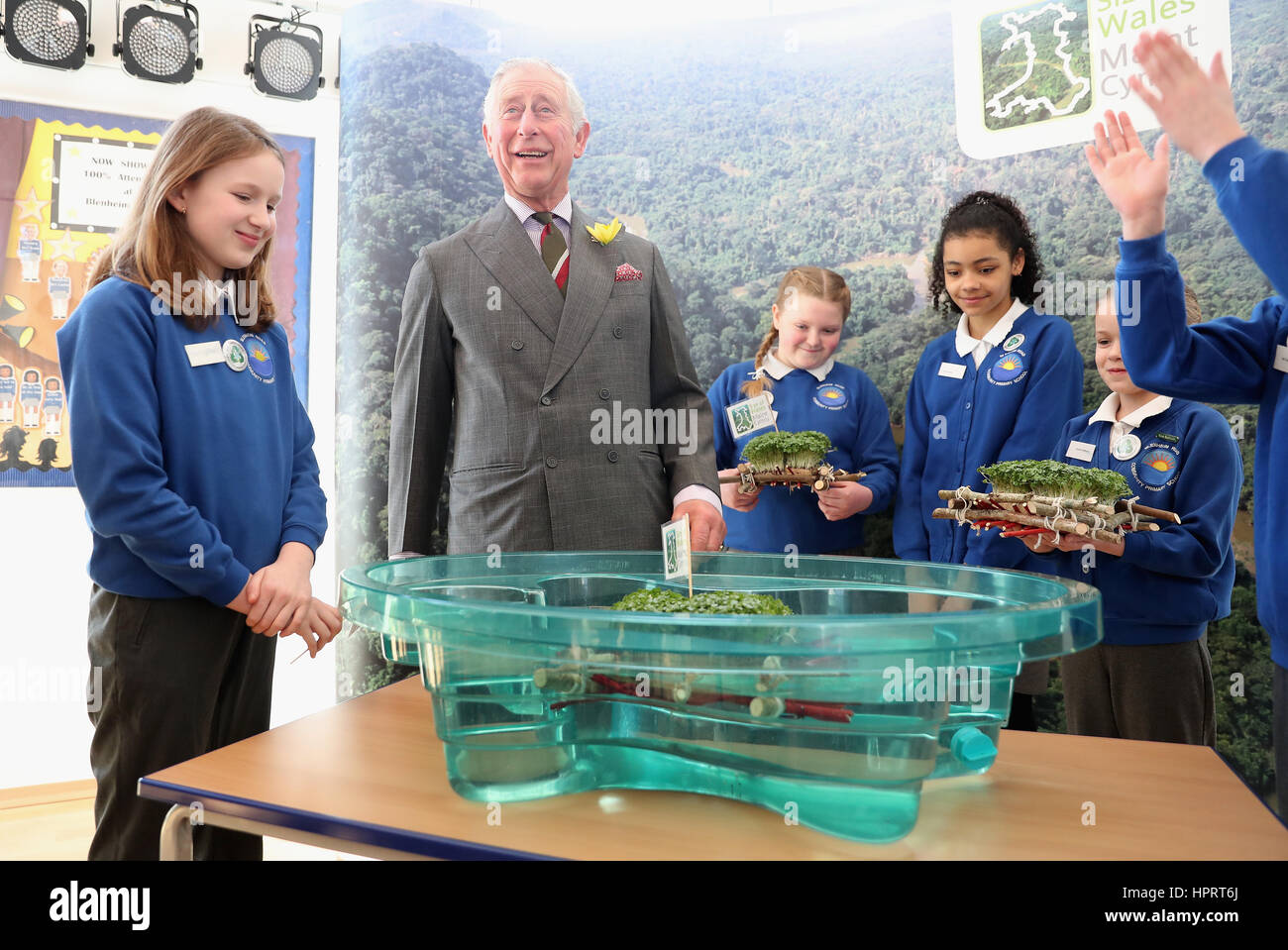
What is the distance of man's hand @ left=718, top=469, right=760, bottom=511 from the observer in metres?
2.96

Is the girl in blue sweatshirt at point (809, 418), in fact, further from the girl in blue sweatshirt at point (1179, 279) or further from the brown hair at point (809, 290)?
the girl in blue sweatshirt at point (1179, 279)

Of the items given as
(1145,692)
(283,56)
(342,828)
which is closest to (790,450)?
(1145,692)

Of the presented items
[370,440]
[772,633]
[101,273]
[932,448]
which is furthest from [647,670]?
[370,440]

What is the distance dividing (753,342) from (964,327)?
0.94m

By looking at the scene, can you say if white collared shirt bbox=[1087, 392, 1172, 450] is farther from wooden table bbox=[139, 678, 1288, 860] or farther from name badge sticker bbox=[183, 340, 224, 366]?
name badge sticker bbox=[183, 340, 224, 366]

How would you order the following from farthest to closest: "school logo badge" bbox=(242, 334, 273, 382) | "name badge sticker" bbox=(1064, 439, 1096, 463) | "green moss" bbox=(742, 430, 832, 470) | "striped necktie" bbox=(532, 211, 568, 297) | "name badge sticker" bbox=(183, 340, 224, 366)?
1. "green moss" bbox=(742, 430, 832, 470)
2. "name badge sticker" bbox=(1064, 439, 1096, 463)
3. "striped necktie" bbox=(532, 211, 568, 297)
4. "school logo badge" bbox=(242, 334, 273, 382)
5. "name badge sticker" bbox=(183, 340, 224, 366)

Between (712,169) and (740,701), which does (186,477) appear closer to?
(740,701)

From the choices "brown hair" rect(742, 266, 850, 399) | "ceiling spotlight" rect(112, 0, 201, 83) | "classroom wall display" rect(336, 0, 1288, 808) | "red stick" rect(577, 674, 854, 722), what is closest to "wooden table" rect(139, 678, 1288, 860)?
"red stick" rect(577, 674, 854, 722)

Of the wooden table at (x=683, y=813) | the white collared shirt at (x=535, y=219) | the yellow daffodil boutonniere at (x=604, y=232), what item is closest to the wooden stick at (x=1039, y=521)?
the wooden table at (x=683, y=813)

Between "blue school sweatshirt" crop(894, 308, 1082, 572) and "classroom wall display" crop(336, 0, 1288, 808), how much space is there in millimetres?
545

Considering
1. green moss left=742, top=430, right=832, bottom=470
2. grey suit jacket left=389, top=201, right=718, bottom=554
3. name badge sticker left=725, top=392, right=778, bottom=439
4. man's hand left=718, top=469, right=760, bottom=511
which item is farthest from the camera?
name badge sticker left=725, top=392, right=778, bottom=439

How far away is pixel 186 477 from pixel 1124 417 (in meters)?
2.23

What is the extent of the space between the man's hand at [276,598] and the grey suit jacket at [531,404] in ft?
1.54

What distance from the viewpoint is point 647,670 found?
1017 mm
